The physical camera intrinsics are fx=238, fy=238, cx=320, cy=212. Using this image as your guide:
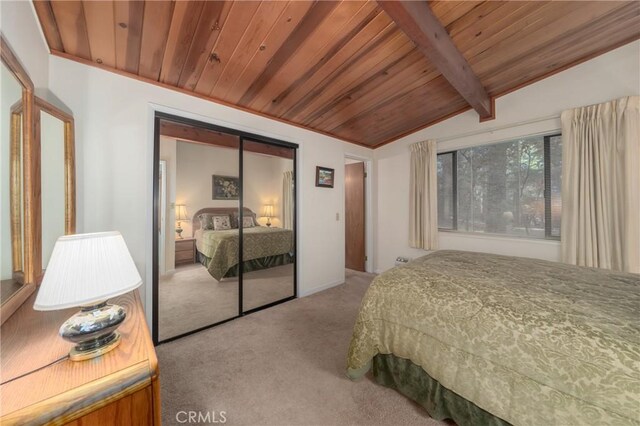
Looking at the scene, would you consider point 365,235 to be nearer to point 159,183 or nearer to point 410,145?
point 410,145

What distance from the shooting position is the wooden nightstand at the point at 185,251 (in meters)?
2.35

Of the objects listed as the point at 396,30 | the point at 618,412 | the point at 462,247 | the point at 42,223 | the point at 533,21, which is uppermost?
the point at 533,21

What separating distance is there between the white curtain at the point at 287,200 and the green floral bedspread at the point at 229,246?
0.18 m

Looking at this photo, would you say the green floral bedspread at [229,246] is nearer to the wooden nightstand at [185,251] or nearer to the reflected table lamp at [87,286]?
the wooden nightstand at [185,251]

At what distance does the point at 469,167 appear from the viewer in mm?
3283

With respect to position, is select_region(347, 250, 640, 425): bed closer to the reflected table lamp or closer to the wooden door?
the reflected table lamp

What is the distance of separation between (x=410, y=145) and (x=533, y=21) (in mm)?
1932

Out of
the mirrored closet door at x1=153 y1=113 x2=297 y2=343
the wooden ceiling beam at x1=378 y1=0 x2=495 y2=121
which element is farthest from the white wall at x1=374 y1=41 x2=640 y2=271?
the mirrored closet door at x1=153 y1=113 x2=297 y2=343

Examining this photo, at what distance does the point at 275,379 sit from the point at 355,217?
3234 millimetres

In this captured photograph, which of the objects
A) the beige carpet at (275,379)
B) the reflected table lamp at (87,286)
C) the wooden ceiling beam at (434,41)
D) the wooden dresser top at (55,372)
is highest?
the wooden ceiling beam at (434,41)

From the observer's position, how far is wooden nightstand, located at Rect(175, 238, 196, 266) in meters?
2.35

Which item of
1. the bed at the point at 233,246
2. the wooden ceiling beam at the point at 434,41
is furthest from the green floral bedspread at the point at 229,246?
the wooden ceiling beam at the point at 434,41

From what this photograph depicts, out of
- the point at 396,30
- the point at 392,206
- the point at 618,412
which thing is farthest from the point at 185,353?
the point at 392,206

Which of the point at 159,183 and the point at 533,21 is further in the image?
the point at 159,183
